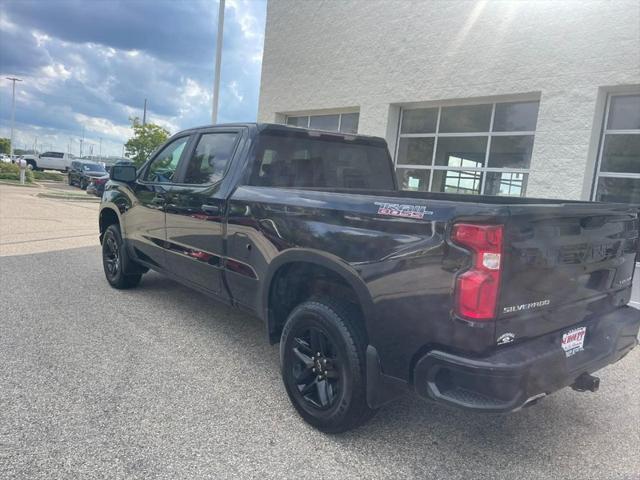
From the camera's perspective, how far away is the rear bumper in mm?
2186

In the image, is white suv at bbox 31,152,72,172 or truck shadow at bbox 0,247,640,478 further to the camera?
white suv at bbox 31,152,72,172

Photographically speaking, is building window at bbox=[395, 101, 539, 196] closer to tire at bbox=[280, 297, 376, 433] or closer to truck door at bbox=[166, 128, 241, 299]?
truck door at bbox=[166, 128, 241, 299]

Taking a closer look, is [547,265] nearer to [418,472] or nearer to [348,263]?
[348,263]

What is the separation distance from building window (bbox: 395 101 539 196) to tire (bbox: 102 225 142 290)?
6.30 meters

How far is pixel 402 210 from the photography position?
2461mm

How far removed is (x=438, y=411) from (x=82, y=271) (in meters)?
5.57

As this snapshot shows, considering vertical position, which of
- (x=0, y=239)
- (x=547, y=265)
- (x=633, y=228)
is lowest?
(x=0, y=239)

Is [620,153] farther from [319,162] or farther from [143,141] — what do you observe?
[143,141]

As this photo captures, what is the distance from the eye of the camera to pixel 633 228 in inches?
123

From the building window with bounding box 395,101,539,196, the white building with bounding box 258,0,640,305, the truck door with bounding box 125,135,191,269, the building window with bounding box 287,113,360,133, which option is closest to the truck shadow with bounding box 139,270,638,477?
the truck door with bounding box 125,135,191,269

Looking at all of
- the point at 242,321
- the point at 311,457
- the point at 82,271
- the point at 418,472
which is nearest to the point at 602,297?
the point at 418,472

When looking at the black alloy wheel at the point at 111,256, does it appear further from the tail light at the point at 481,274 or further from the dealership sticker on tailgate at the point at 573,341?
the dealership sticker on tailgate at the point at 573,341

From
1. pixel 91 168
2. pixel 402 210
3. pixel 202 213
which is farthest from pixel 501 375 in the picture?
pixel 91 168

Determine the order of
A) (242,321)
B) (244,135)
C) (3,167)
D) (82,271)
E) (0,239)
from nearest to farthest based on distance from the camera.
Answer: (244,135) < (242,321) < (82,271) < (0,239) < (3,167)
